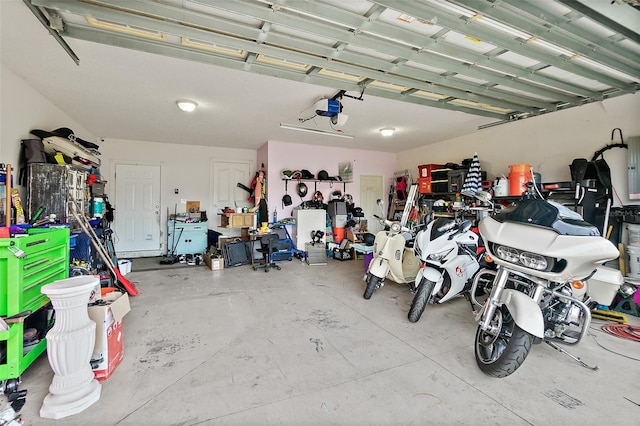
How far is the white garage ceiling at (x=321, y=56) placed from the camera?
207 cm

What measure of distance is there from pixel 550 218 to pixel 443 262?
4.01 ft

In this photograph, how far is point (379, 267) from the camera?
3676mm

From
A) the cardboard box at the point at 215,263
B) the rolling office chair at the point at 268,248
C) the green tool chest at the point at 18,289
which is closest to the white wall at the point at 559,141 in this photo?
the rolling office chair at the point at 268,248

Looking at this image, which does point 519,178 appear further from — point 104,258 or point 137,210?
point 137,210

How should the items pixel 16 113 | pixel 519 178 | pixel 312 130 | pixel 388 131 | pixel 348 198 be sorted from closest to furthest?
pixel 16 113, pixel 519 178, pixel 312 130, pixel 388 131, pixel 348 198

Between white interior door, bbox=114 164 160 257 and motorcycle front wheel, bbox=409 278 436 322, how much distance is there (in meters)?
6.34

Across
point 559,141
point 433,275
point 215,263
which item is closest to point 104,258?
point 215,263

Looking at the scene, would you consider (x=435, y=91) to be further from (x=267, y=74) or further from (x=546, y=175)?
(x=546, y=175)

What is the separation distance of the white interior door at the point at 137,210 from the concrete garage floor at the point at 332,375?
4029mm

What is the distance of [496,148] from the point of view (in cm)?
533

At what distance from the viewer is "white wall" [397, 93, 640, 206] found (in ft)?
12.3

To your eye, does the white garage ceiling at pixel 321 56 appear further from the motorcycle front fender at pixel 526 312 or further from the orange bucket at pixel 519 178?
the motorcycle front fender at pixel 526 312

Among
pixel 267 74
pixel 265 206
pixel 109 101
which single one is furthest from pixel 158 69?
pixel 265 206

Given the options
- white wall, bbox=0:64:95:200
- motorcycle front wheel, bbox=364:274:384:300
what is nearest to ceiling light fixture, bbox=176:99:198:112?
white wall, bbox=0:64:95:200
